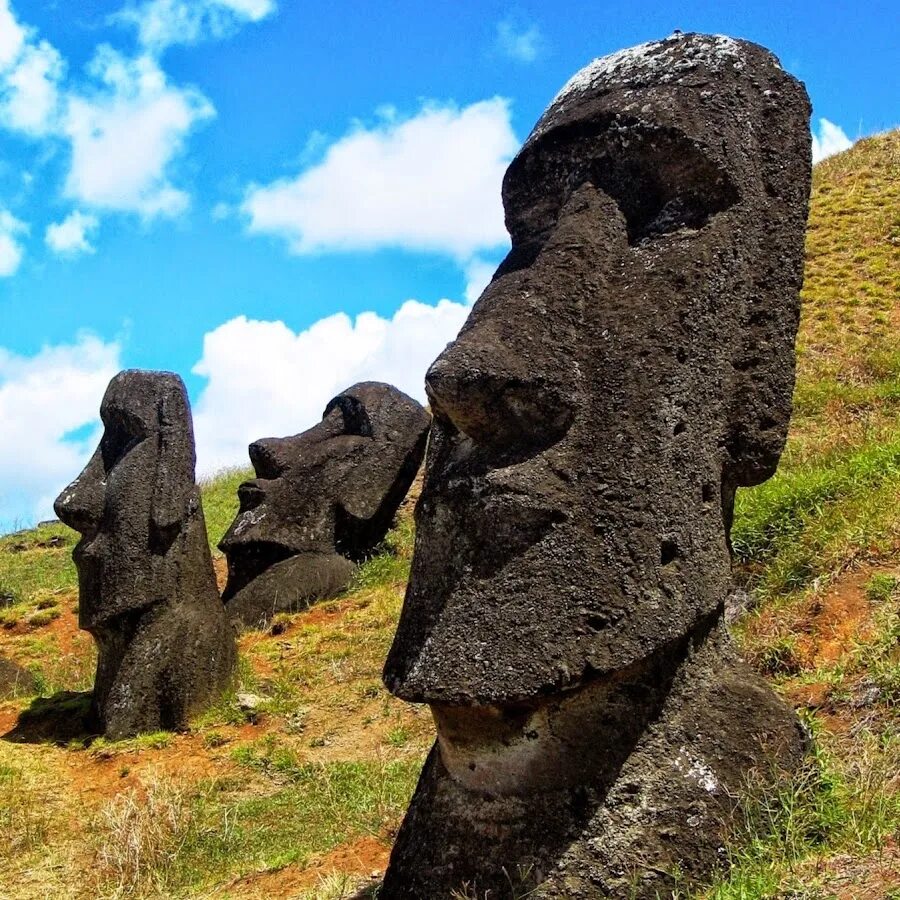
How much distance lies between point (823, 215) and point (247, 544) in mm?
14856

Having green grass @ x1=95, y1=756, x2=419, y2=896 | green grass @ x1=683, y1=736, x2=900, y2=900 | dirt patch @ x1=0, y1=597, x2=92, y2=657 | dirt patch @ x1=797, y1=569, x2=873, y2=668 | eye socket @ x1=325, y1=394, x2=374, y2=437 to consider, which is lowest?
green grass @ x1=95, y1=756, x2=419, y2=896

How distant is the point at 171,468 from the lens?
8898 mm

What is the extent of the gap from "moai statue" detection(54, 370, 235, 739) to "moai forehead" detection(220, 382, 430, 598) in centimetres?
355

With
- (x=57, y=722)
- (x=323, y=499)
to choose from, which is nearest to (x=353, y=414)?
(x=323, y=499)

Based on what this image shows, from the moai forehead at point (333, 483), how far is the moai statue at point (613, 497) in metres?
9.04

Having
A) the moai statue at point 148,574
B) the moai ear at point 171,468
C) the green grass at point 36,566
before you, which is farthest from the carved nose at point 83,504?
the green grass at point 36,566

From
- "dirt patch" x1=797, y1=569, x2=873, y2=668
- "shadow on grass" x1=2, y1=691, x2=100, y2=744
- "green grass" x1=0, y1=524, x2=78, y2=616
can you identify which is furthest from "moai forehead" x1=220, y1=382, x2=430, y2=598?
"dirt patch" x1=797, y1=569, x2=873, y2=668

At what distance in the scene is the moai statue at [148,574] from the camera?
28.3ft

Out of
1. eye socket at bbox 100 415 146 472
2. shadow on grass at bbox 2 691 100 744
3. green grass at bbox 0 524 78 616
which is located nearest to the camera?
shadow on grass at bbox 2 691 100 744

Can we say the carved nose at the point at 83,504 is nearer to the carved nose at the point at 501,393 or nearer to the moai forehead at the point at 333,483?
the moai forehead at the point at 333,483

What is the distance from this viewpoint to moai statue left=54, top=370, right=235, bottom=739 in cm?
862

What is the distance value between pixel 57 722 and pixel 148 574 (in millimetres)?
1414

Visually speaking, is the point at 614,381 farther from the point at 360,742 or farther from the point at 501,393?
the point at 360,742

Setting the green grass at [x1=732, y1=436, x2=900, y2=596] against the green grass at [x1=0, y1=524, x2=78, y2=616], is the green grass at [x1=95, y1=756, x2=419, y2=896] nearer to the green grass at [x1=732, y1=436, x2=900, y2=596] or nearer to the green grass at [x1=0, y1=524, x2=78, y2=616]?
the green grass at [x1=732, y1=436, x2=900, y2=596]
